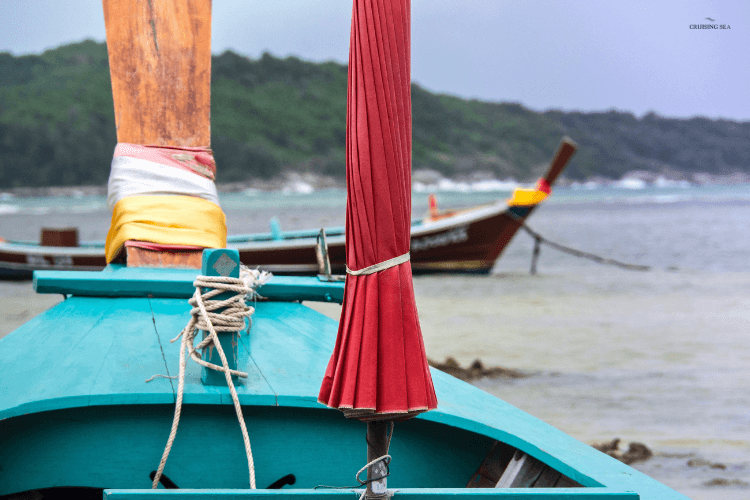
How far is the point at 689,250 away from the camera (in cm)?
1920

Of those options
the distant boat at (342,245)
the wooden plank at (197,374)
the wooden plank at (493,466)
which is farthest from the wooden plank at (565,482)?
the distant boat at (342,245)

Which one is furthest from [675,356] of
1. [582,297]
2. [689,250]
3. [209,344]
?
[689,250]

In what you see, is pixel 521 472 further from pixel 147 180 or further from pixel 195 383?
pixel 147 180

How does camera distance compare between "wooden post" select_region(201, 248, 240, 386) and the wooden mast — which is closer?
"wooden post" select_region(201, 248, 240, 386)

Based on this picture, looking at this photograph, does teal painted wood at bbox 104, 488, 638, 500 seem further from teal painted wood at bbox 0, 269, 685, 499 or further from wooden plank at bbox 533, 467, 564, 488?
wooden plank at bbox 533, 467, 564, 488

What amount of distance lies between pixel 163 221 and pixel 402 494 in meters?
1.61

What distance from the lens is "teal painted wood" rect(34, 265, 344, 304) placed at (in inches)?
80.0

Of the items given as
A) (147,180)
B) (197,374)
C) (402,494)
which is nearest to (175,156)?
(147,180)

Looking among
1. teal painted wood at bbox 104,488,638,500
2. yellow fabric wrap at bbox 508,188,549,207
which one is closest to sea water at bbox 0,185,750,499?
yellow fabric wrap at bbox 508,188,549,207

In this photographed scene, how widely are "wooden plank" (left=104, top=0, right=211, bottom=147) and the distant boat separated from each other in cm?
693

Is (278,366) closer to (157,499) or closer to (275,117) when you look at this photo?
(157,499)

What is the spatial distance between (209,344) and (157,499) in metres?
0.47

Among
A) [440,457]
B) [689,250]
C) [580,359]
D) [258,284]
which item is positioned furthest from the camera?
[689,250]

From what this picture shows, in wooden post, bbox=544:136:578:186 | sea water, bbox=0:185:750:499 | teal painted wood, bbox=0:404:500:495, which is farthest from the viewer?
wooden post, bbox=544:136:578:186
